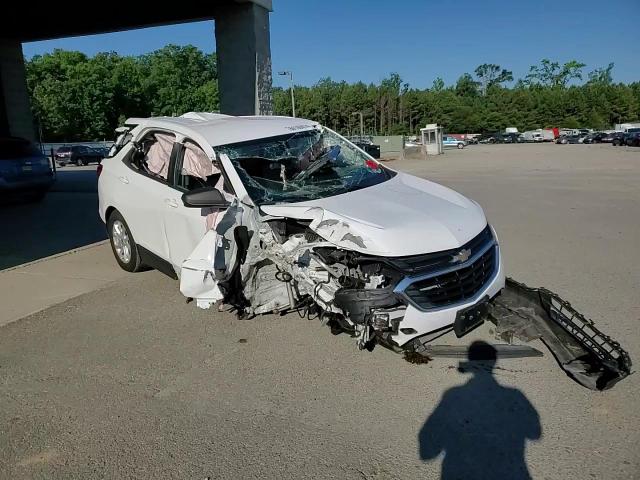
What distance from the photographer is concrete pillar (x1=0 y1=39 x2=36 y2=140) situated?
1714cm

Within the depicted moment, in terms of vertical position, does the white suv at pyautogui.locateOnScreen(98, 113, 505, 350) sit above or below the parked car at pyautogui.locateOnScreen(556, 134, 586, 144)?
above

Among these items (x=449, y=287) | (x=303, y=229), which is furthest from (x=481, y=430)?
(x=303, y=229)

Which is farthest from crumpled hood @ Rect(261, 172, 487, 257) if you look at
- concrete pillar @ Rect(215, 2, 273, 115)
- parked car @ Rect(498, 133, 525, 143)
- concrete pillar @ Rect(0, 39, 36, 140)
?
parked car @ Rect(498, 133, 525, 143)

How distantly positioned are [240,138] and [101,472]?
3.13 metres

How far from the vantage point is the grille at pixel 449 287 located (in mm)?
3400

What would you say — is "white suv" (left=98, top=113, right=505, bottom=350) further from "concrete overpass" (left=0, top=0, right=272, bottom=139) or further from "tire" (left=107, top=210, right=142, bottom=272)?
"concrete overpass" (left=0, top=0, right=272, bottom=139)

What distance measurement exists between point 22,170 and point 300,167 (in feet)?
33.1

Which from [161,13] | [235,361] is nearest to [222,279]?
[235,361]

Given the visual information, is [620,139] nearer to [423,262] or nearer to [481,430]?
[423,262]

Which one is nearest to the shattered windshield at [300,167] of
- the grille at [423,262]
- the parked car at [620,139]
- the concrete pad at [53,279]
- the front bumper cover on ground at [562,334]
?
the grille at [423,262]

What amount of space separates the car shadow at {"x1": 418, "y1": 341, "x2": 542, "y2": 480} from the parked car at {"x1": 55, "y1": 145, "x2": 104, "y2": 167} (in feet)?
144

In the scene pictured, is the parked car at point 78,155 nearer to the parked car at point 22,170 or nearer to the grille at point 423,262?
the parked car at point 22,170

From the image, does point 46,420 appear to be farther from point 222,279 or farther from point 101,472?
point 222,279

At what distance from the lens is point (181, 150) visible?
5145mm
